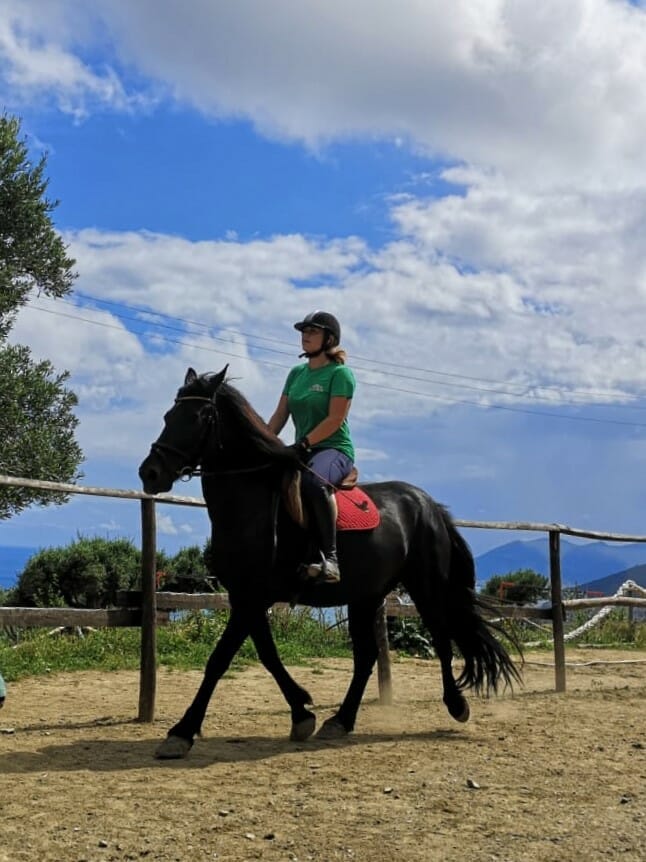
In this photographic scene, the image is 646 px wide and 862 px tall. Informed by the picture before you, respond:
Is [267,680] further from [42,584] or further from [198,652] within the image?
[42,584]

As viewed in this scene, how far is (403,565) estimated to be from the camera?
6.61 meters

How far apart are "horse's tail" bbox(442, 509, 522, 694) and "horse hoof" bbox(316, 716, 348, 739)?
103 centimetres

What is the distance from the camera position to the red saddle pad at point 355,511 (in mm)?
6066

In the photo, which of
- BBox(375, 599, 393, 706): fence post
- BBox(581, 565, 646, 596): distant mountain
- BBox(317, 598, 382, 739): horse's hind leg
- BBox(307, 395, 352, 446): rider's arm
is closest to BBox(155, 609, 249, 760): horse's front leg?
BBox(317, 598, 382, 739): horse's hind leg

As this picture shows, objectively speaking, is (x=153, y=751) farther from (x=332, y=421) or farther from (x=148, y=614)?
(x=332, y=421)

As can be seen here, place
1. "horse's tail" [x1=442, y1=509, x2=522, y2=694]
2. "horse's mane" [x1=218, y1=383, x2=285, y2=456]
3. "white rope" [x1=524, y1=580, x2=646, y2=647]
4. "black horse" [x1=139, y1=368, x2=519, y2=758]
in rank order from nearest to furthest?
"black horse" [x1=139, y1=368, x2=519, y2=758] → "horse's mane" [x1=218, y1=383, x2=285, y2=456] → "horse's tail" [x1=442, y1=509, x2=522, y2=694] → "white rope" [x1=524, y1=580, x2=646, y2=647]

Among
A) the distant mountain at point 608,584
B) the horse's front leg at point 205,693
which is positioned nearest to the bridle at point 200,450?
the horse's front leg at point 205,693

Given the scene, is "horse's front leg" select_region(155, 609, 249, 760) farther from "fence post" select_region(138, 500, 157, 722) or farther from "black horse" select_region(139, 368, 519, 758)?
"fence post" select_region(138, 500, 157, 722)

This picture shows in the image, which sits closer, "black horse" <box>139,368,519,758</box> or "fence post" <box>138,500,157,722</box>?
"black horse" <box>139,368,519,758</box>

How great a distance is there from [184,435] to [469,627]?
9.19 feet

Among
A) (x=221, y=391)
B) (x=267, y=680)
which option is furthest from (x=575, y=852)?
(x=267, y=680)

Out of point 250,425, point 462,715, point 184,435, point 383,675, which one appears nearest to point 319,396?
point 250,425

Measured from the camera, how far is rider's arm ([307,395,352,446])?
5.86m

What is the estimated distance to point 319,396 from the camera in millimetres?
5980
